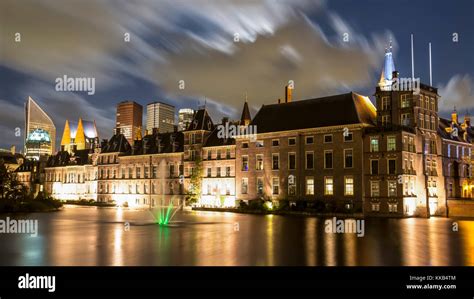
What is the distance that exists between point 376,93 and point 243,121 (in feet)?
90.6

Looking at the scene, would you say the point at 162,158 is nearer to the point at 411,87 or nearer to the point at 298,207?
the point at 298,207

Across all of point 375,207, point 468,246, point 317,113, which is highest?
point 317,113

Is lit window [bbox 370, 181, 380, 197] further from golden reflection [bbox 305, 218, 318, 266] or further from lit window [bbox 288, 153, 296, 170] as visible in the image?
golden reflection [bbox 305, 218, 318, 266]

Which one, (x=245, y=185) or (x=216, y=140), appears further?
(x=216, y=140)

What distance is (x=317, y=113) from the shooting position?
68.2 metres

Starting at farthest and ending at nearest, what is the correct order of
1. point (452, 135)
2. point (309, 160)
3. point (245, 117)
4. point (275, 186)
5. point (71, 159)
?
1. point (71, 159)
2. point (245, 117)
3. point (452, 135)
4. point (275, 186)
5. point (309, 160)
